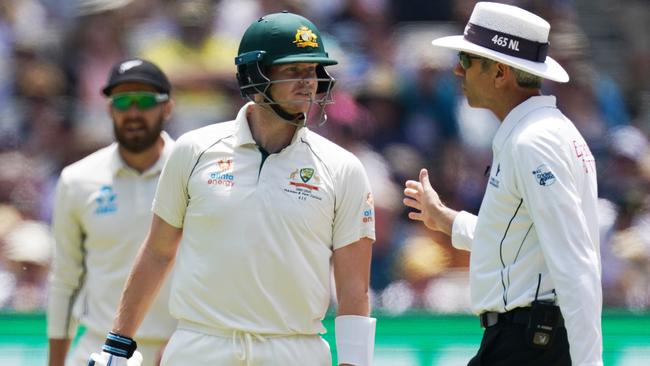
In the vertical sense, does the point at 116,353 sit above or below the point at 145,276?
below

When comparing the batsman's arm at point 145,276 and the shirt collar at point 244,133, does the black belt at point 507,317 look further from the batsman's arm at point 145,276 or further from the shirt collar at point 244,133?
the batsman's arm at point 145,276

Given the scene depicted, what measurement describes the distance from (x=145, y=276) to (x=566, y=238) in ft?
5.08

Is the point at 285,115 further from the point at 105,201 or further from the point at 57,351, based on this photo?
the point at 57,351

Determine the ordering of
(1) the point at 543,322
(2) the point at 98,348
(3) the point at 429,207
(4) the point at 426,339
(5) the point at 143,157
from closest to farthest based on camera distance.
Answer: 1. (1) the point at 543,322
2. (3) the point at 429,207
3. (2) the point at 98,348
4. (5) the point at 143,157
5. (4) the point at 426,339

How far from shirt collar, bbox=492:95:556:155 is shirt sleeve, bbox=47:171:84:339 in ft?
8.33

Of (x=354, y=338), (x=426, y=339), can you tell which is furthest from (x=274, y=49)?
(x=426, y=339)

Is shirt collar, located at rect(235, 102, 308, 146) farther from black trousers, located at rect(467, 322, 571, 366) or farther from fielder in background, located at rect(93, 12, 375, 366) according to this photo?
black trousers, located at rect(467, 322, 571, 366)

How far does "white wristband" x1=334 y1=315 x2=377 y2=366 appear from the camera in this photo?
16.4 feet

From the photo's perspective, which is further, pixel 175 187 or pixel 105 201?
pixel 105 201

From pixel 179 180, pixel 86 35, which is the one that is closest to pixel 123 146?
pixel 179 180

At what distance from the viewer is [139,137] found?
6.77m

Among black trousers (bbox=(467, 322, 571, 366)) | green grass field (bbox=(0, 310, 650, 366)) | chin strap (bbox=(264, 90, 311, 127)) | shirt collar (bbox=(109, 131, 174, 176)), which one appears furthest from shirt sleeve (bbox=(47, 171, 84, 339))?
black trousers (bbox=(467, 322, 571, 366))

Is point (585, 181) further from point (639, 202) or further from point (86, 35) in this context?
point (86, 35)

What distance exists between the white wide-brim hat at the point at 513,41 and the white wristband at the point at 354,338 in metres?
1.02
